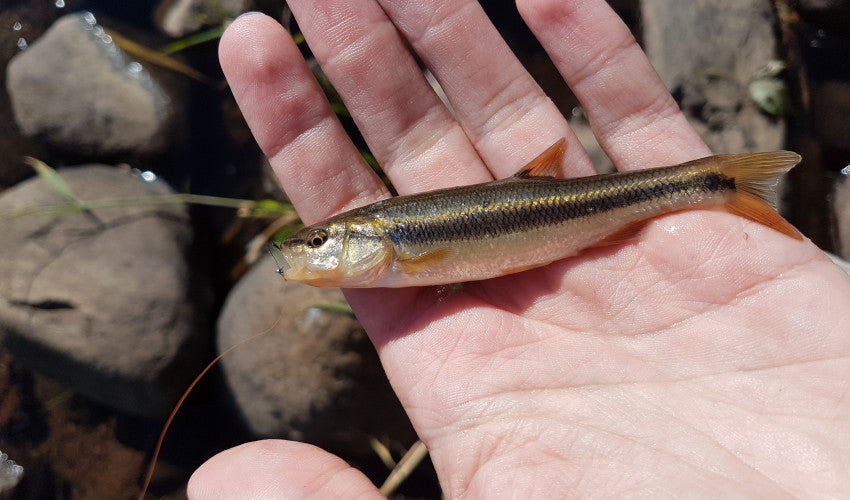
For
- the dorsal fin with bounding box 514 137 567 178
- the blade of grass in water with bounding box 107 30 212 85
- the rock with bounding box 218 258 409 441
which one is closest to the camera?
the dorsal fin with bounding box 514 137 567 178

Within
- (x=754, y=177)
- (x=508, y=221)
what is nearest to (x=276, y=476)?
(x=508, y=221)

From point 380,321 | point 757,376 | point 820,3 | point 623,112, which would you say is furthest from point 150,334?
point 820,3

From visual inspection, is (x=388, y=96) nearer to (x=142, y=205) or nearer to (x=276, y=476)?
(x=276, y=476)

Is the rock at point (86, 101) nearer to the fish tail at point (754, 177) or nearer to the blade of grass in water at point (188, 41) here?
the blade of grass in water at point (188, 41)

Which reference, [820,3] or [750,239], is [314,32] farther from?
[820,3]

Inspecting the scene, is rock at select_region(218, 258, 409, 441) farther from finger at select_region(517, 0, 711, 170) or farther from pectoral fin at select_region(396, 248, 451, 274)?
finger at select_region(517, 0, 711, 170)

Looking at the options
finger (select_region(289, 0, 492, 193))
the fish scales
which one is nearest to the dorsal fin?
the fish scales

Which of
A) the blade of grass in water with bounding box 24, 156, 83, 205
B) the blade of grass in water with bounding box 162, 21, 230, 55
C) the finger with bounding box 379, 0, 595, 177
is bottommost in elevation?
the finger with bounding box 379, 0, 595, 177
